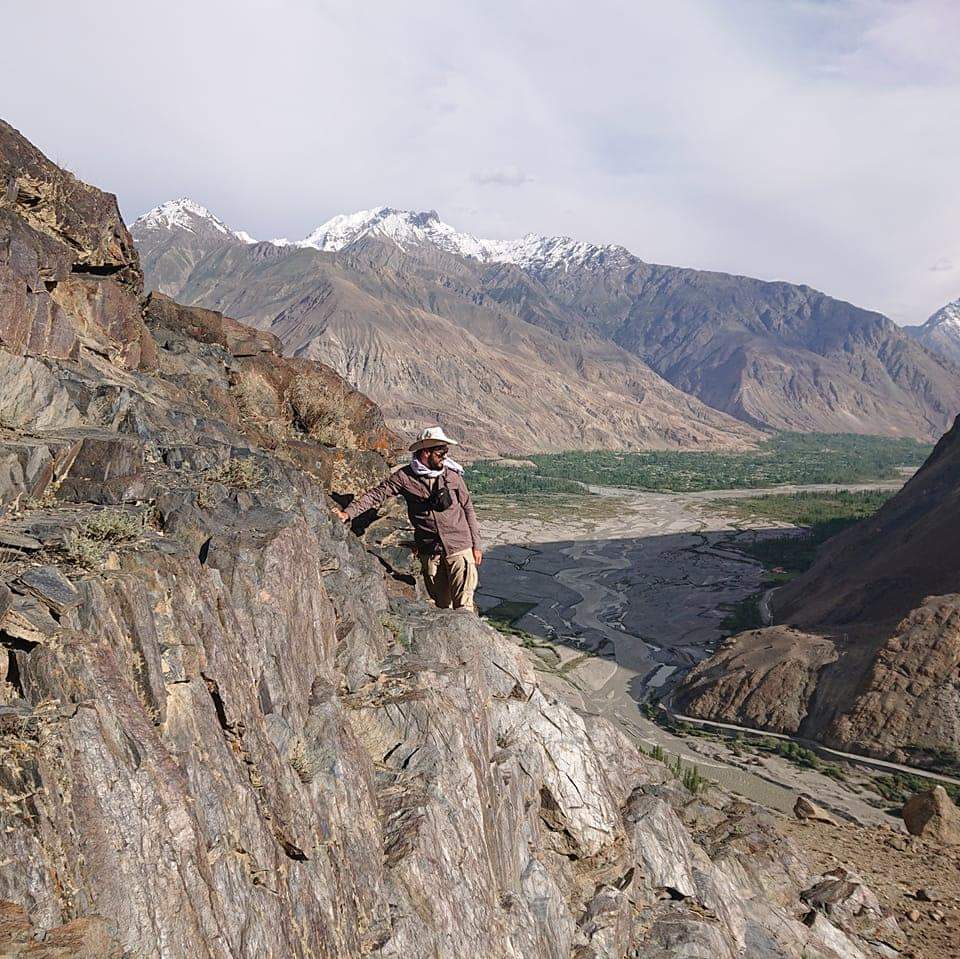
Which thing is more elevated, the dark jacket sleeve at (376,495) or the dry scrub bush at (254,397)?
the dry scrub bush at (254,397)

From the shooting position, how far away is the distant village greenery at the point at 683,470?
4899 inches

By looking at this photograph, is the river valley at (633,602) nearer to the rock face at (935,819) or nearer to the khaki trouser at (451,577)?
the rock face at (935,819)

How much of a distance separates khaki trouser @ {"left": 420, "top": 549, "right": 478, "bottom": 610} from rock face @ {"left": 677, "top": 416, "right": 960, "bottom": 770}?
25.5 metres

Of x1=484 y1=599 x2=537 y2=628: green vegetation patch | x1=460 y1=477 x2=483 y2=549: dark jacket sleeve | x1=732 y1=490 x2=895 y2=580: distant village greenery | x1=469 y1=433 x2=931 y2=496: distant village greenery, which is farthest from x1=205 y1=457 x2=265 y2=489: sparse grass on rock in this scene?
x1=469 y1=433 x2=931 y2=496: distant village greenery

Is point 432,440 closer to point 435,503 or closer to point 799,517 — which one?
point 435,503

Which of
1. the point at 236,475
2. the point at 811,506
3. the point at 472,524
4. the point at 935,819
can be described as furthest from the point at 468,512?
the point at 811,506

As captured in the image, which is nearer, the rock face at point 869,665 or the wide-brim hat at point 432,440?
the wide-brim hat at point 432,440

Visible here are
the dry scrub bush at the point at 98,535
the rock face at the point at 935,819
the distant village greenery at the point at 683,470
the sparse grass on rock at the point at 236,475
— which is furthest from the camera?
the distant village greenery at the point at 683,470

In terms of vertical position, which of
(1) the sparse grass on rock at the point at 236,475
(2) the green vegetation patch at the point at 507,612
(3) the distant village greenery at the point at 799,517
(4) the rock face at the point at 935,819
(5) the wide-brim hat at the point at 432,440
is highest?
(3) the distant village greenery at the point at 799,517

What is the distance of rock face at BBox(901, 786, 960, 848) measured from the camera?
21.1 m

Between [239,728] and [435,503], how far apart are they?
4191mm

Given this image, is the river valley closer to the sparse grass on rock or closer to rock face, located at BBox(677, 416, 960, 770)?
rock face, located at BBox(677, 416, 960, 770)

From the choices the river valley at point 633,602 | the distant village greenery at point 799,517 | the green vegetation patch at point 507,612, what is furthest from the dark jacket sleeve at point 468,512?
the distant village greenery at point 799,517

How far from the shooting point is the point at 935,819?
70.6 ft
